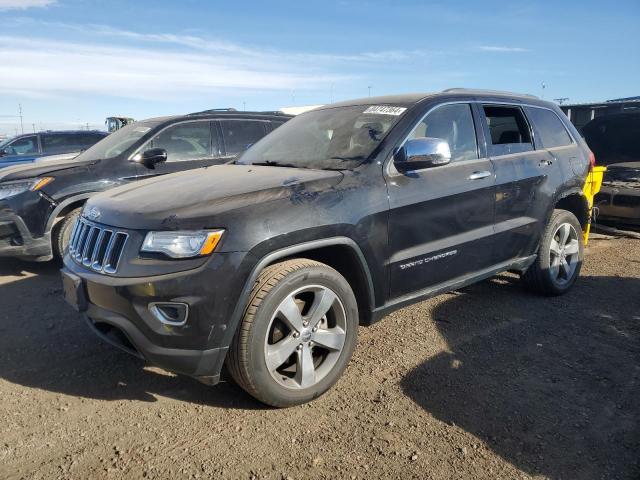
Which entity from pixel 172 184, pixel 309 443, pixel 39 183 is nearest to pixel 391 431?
pixel 309 443

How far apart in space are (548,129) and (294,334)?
3257 mm

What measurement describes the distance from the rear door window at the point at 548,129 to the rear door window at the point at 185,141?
3.73 m

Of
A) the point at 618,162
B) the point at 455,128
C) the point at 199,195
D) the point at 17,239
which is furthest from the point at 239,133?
the point at 618,162

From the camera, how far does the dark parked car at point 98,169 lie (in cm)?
521

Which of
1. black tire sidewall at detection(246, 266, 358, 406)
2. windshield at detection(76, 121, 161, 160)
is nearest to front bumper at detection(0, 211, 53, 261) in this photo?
windshield at detection(76, 121, 161, 160)

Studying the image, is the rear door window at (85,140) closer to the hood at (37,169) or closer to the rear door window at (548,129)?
the hood at (37,169)

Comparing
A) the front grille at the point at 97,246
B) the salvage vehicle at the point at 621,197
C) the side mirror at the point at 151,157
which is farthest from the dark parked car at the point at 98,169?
the salvage vehicle at the point at 621,197

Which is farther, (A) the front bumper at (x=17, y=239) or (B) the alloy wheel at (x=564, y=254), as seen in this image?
(A) the front bumper at (x=17, y=239)

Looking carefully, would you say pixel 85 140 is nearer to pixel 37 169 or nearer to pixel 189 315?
pixel 37 169

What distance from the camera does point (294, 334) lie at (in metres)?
2.82

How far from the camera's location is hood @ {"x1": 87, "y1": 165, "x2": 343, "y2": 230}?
2626 millimetres

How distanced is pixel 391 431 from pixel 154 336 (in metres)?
1.32

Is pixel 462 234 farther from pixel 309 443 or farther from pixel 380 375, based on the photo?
pixel 309 443

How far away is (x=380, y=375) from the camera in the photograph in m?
3.28
